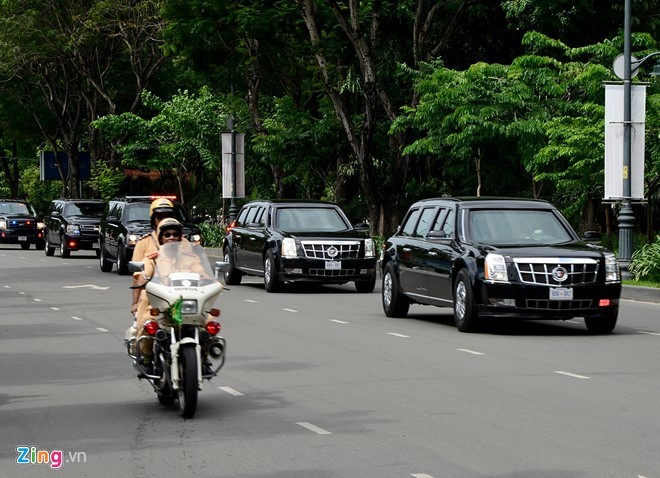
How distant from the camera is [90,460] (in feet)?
28.8

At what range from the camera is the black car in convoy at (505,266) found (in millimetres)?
17125

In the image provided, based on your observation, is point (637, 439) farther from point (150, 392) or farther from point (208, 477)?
point (150, 392)

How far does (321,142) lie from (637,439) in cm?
3394

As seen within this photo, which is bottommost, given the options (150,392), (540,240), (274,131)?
(150,392)

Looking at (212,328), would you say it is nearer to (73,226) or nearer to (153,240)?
(153,240)

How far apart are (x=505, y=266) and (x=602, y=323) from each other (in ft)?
5.36

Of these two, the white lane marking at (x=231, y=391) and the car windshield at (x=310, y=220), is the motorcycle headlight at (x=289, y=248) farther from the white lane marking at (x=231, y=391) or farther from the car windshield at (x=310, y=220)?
the white lane marking at (x=231, y=391)

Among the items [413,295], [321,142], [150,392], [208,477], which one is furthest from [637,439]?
[321,142]

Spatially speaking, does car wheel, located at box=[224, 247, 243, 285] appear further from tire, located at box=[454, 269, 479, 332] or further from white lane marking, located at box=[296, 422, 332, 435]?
white lane marking, located at box=[296, 422, 332, 435]

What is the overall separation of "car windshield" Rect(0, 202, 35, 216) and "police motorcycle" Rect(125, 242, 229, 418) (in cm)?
4701

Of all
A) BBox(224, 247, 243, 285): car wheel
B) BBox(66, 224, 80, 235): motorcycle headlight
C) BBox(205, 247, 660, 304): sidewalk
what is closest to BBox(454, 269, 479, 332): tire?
BBox(205, 247, 660, 304): sidewalk

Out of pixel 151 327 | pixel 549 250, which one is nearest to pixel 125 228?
pixel 549 250

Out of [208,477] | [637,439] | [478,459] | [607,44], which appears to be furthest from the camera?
[607,44]

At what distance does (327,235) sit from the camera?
26391mm
